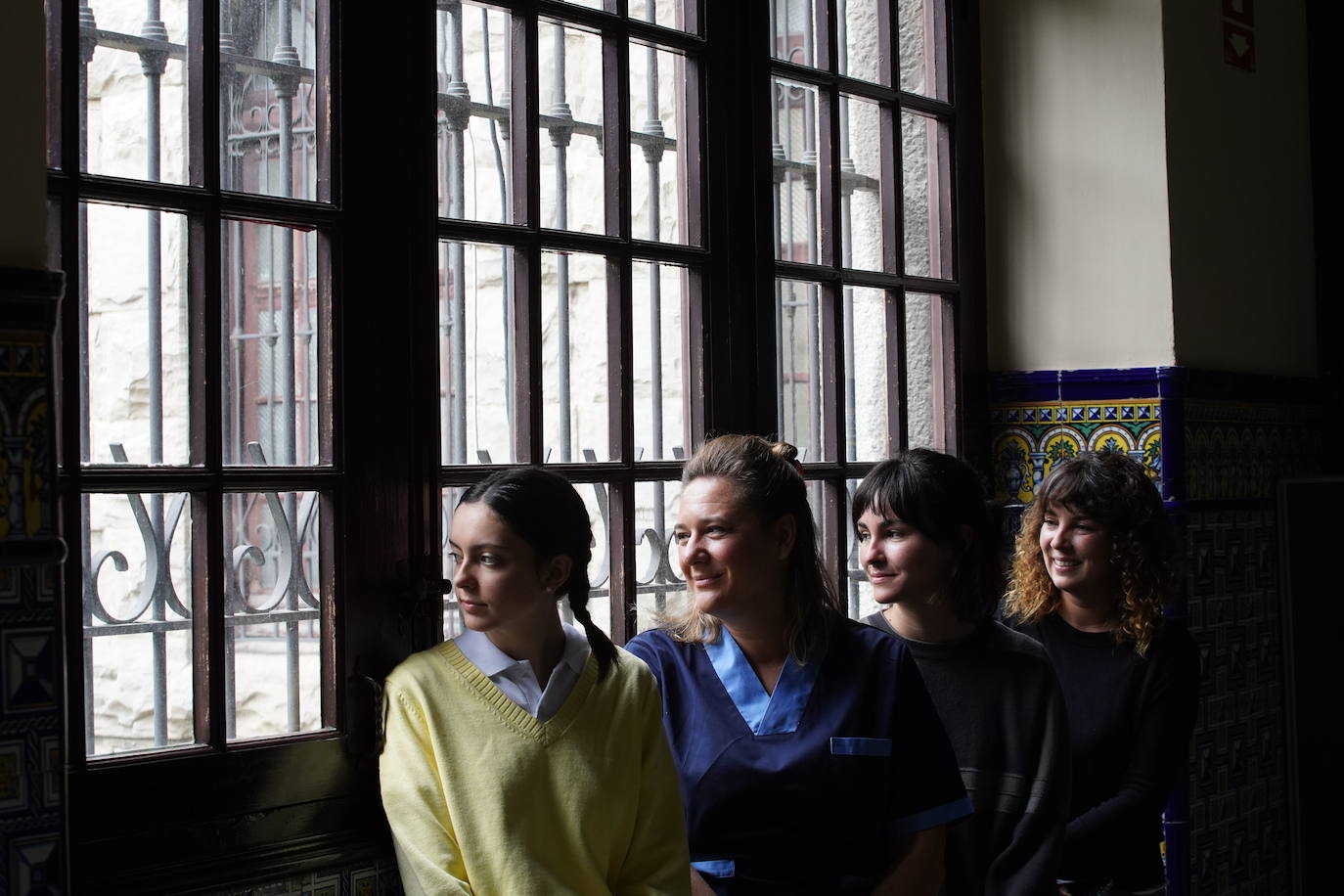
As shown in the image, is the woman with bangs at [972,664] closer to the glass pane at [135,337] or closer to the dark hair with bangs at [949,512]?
the dark hair with bangs at [949,512]

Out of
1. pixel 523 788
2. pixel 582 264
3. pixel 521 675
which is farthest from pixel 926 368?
Result: pixel 523 788

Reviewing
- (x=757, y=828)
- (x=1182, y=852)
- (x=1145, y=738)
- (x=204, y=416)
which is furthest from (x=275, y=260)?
(x=1182, y=852)

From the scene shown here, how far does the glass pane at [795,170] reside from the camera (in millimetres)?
3059

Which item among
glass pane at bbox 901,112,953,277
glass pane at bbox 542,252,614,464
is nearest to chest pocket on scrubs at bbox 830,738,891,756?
glass pane at bbox 542,252,614,464

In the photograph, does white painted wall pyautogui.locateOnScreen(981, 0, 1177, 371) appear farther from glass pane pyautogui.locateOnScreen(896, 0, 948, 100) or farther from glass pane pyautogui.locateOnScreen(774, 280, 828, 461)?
glass pane pyautogui.locateOnScreen(774, 280, 828, 461)

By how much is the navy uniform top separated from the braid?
0.20m

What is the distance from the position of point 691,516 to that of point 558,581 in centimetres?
31

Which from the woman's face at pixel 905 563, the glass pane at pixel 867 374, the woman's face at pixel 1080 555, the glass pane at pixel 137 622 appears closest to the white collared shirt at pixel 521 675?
the glass pane at pixel 137 622

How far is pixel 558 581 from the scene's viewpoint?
207 centimetres

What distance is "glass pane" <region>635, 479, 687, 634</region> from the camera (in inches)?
107

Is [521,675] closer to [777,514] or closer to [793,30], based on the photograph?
[777,514]

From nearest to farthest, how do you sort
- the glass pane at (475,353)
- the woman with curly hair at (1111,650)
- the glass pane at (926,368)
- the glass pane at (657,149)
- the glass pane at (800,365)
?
the glass pane at (475,353) < the woman with curly hair at (1111,650) < the glass pane at (657,149) < the glass pane at (800,365) < the glass pane at (926,368)

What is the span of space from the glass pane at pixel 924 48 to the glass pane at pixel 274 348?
1.81 metres

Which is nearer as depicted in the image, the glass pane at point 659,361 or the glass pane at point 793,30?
the glass pane at point 659,361
